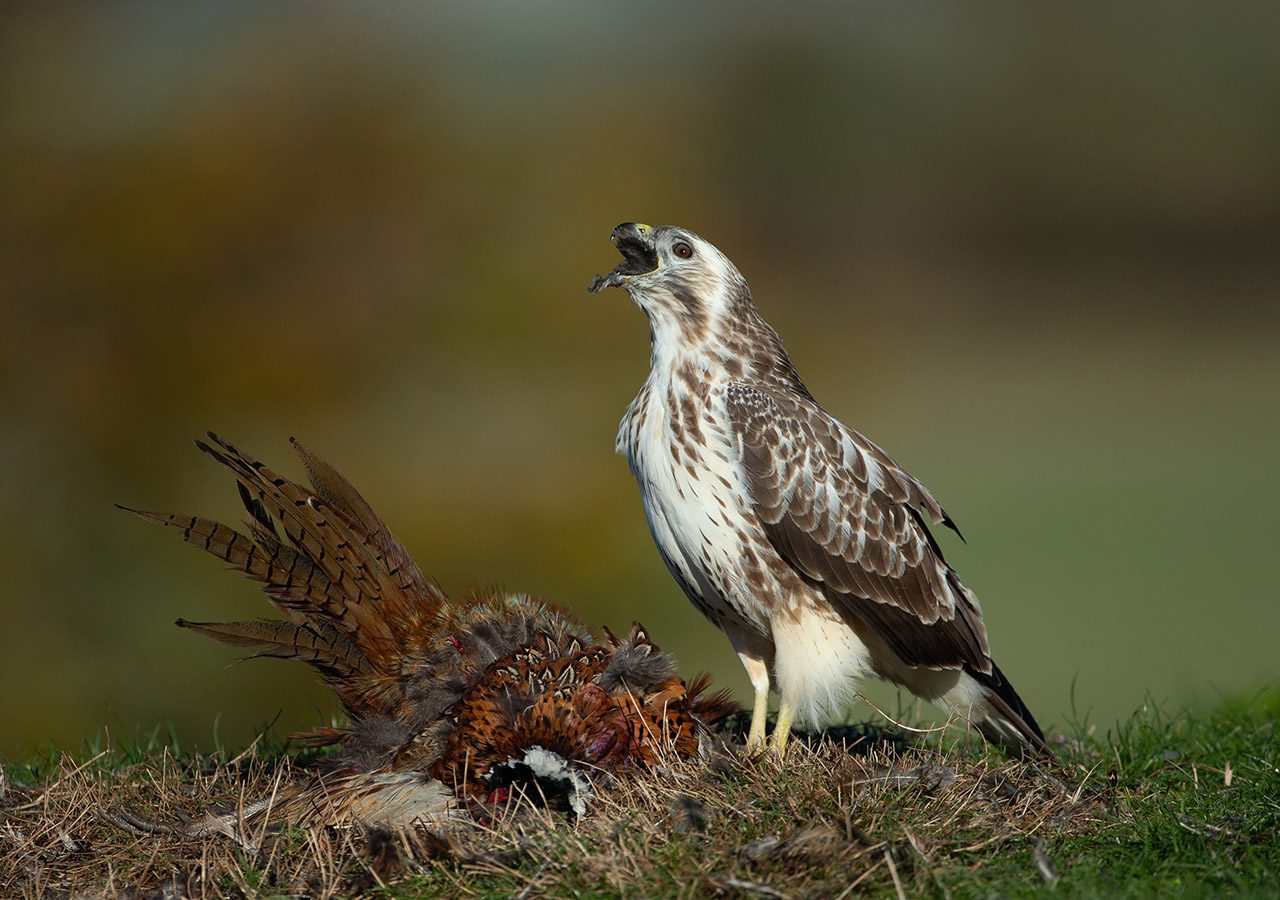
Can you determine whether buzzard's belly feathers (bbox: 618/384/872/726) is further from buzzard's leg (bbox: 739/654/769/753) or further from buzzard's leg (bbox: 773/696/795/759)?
buzzard's leg (bbox: 739/654/769/753)

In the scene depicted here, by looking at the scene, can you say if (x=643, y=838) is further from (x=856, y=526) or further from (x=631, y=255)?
(x=631, y=255)

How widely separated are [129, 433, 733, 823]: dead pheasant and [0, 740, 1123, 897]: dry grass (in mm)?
169

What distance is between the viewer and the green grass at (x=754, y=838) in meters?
3.12

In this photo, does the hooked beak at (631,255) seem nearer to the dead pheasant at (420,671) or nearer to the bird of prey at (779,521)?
the bird of prey at (779,521)

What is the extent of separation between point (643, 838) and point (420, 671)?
4.26 ft

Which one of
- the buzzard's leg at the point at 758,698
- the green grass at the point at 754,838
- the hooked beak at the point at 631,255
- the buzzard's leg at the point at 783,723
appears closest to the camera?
the green grass at the point at 754,838

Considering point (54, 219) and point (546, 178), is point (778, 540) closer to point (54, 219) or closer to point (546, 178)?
point (546, 178)

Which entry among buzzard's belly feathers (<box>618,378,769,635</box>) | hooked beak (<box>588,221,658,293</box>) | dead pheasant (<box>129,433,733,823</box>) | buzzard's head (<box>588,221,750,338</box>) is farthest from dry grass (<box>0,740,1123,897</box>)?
hooked beak (<box>588,221,658,293</box>)

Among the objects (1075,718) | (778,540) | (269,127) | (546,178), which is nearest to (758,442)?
Result: (778,540)

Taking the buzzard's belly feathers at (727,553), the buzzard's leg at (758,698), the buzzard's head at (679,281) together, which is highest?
the buzzard's head at (679,281)

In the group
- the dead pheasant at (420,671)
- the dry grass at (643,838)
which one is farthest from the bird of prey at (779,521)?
the dry grass at (643,838)

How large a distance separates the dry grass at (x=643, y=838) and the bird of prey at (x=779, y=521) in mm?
473

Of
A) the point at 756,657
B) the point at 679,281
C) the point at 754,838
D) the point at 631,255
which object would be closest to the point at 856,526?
the point at 756,657

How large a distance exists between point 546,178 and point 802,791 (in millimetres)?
7178
